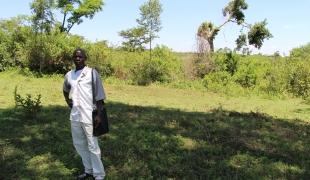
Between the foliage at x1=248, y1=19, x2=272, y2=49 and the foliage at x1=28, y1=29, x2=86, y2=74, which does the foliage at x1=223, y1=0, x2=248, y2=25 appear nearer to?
the foliage at x1=248, y1=19, x2=272, y2=49

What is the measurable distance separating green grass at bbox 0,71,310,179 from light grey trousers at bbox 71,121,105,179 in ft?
2.38

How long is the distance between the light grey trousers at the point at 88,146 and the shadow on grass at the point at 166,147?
733 millimetres

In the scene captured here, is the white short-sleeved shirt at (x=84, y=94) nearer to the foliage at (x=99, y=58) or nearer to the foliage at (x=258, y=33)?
the foliage at (x=99, y=58)

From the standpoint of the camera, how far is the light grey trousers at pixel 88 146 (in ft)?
21.0

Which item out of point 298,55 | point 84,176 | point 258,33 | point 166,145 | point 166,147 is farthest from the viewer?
point 258,33

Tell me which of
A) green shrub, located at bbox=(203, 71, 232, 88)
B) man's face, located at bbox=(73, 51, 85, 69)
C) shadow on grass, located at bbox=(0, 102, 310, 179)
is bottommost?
shadow on grass, located at bbox=(0, 102, 310, 179)

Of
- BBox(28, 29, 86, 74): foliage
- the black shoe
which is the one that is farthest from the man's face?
BBox(28, 29, 86, 74): foliage

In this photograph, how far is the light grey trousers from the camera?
6.39 meters

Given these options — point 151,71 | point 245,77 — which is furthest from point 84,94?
point 245,77

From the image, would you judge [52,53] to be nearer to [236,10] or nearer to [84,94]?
[236,10]

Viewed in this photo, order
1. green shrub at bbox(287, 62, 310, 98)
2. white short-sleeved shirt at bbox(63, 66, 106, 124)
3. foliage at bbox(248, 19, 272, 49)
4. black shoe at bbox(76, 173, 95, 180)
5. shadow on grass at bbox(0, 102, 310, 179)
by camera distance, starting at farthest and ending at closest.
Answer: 1. foliage at bbox(248, 19, 272, 49)
2. green shrub at bbox(287, 62, 310, 98)
3. shadow on grass at bbox(0, 102, 310, 179)
4. black shoe at bbox(76, 173, 95, 180)
5. white short-sleeved shirt at bbox(63, 66, 106, 124)

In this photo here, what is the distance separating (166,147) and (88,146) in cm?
299

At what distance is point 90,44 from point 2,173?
21741 millimetres

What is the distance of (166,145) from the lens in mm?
9344
